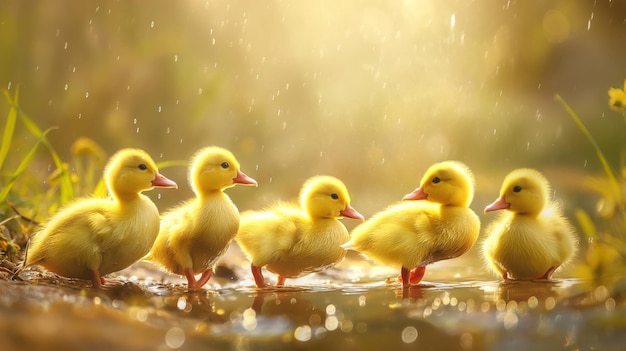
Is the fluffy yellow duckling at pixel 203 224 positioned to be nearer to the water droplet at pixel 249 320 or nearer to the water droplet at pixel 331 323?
the water droplet at pixel 249 320

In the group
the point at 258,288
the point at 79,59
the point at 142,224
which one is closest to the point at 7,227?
the point at 142,224

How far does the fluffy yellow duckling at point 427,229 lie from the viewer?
3303 mm

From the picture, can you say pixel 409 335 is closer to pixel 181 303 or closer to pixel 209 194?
pixel 181 303

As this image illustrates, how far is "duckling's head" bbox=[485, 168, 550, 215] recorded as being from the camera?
3318mm

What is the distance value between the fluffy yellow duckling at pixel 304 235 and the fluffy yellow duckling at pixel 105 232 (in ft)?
1.71

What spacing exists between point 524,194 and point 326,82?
528 centimetres

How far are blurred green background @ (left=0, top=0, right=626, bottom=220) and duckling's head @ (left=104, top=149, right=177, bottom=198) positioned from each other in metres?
2.98

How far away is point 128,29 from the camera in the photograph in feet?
23.9

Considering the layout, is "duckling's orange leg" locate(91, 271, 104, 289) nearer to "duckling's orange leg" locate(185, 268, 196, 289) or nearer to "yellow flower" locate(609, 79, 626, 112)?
"duckling's orange leg" locate(185, 268, 196, 289)

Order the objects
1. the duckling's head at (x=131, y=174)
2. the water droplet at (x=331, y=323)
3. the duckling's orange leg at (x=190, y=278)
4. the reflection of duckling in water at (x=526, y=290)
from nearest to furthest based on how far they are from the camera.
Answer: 1. the water droplet at (x=331, y=323)
2. the reflection of duckling in water at (x=526, y=290)
3. the duckling's head at (x=131, y=174)
4. the duckling's orange leg at (x=190, y=278)

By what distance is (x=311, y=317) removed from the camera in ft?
8.19

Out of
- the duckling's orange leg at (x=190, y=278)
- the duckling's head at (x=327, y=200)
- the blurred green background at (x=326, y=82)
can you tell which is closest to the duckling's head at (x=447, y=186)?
the duckling's head at (x=327, y=200)

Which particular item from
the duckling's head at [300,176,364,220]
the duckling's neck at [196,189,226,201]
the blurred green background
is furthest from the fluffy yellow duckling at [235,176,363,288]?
the blurred green background

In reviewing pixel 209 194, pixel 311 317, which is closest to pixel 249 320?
pixel 311 317
